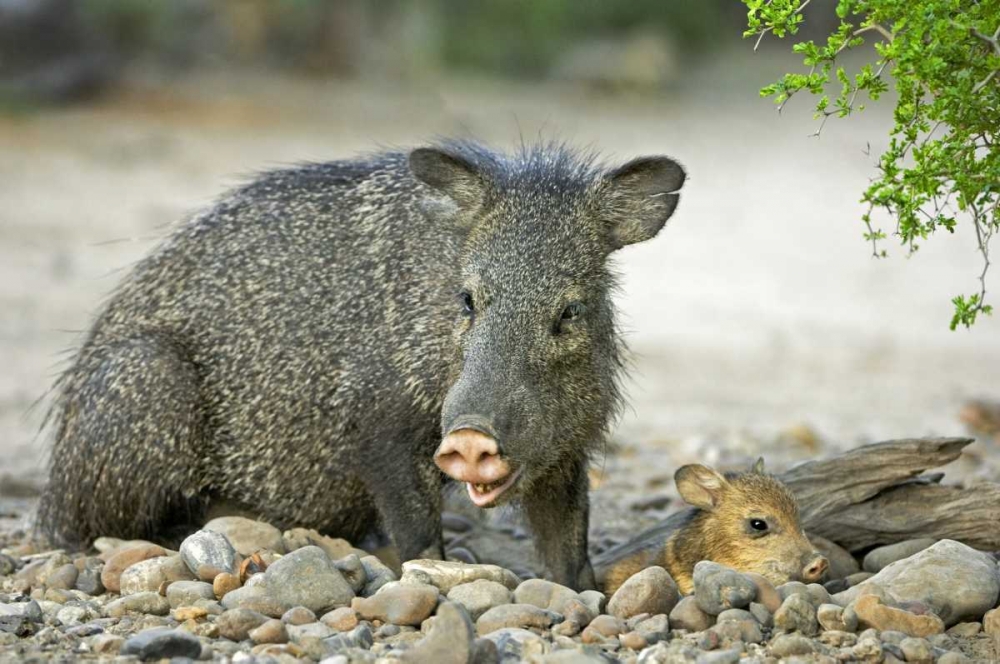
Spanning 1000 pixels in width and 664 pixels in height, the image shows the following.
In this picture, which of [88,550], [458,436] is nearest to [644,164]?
[458,436]

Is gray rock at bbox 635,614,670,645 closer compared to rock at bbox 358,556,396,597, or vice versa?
gray rock at bbox 635,614,670,645

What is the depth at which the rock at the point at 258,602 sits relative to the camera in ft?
15.1

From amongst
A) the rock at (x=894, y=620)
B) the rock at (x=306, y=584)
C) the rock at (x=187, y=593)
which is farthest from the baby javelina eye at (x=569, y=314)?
the rock at (x=187, y=593)

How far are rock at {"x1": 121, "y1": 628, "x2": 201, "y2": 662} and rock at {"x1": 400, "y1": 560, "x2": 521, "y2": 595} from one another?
91cm

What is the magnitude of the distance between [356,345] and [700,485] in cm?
152

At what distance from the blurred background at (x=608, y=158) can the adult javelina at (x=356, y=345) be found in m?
0.52

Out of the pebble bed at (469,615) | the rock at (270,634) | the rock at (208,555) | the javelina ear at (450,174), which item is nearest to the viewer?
the pebble bed at (469,615)

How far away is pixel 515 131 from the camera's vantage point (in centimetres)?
1800

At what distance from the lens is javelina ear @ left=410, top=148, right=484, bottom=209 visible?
211 inches

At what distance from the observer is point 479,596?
15.6 ft

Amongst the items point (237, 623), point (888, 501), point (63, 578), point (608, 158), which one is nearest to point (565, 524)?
point (888, 501)

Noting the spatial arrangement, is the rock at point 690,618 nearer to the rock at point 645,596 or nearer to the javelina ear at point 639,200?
the rock at point 645,596

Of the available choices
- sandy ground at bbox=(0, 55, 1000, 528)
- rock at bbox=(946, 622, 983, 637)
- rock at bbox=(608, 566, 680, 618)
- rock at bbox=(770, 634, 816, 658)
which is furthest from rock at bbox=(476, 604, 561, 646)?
sandy ground at bbox=(0, 55, 1000, 528)

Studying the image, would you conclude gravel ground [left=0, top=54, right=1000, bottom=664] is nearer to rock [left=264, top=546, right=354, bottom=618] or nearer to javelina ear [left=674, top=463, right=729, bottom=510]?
rock [left=264, top=546, right=354, bottom=618]
